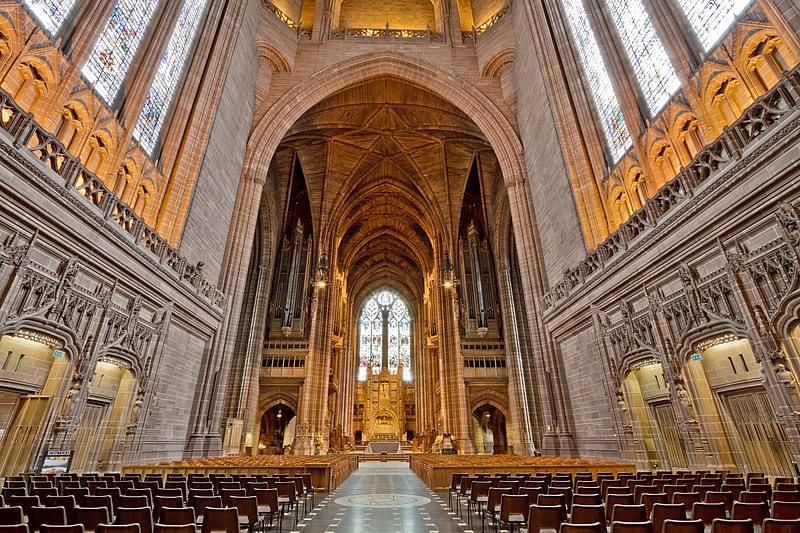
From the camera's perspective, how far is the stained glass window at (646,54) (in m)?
9.60

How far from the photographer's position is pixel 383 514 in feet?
21.6

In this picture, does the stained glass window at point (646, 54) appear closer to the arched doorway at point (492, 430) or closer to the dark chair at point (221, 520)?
the dark chair at point (221, 520)

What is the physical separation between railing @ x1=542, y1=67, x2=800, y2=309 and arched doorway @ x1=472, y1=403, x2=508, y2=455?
17.3 metres

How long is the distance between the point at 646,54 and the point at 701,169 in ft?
15.2

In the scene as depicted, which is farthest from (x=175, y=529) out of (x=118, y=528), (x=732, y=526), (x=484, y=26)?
(x=484, y=26)

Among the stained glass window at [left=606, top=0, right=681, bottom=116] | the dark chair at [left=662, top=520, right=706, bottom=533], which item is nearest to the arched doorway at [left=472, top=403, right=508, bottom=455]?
the stained glass window at [left=606, top=0, right=681, bottom=116]

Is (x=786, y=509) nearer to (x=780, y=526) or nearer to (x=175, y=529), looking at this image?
(x=780, y=526)

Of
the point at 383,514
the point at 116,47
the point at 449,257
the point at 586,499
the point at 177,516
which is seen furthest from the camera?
the point at 449,257

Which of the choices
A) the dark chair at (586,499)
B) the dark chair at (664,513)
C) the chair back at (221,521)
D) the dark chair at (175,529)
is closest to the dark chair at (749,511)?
the dark chair at (664,513)

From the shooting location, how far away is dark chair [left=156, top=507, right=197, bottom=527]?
11.8 feet

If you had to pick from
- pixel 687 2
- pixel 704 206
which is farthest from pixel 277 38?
pixel 704 206

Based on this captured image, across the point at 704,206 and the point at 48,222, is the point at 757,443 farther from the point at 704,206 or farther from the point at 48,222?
the point at 48,222

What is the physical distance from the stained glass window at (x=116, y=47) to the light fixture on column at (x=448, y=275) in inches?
712

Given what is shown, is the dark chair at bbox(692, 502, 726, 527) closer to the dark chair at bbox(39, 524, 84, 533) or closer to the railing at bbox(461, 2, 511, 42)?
the dark chair at bbox(39, 524, 84, 533)
